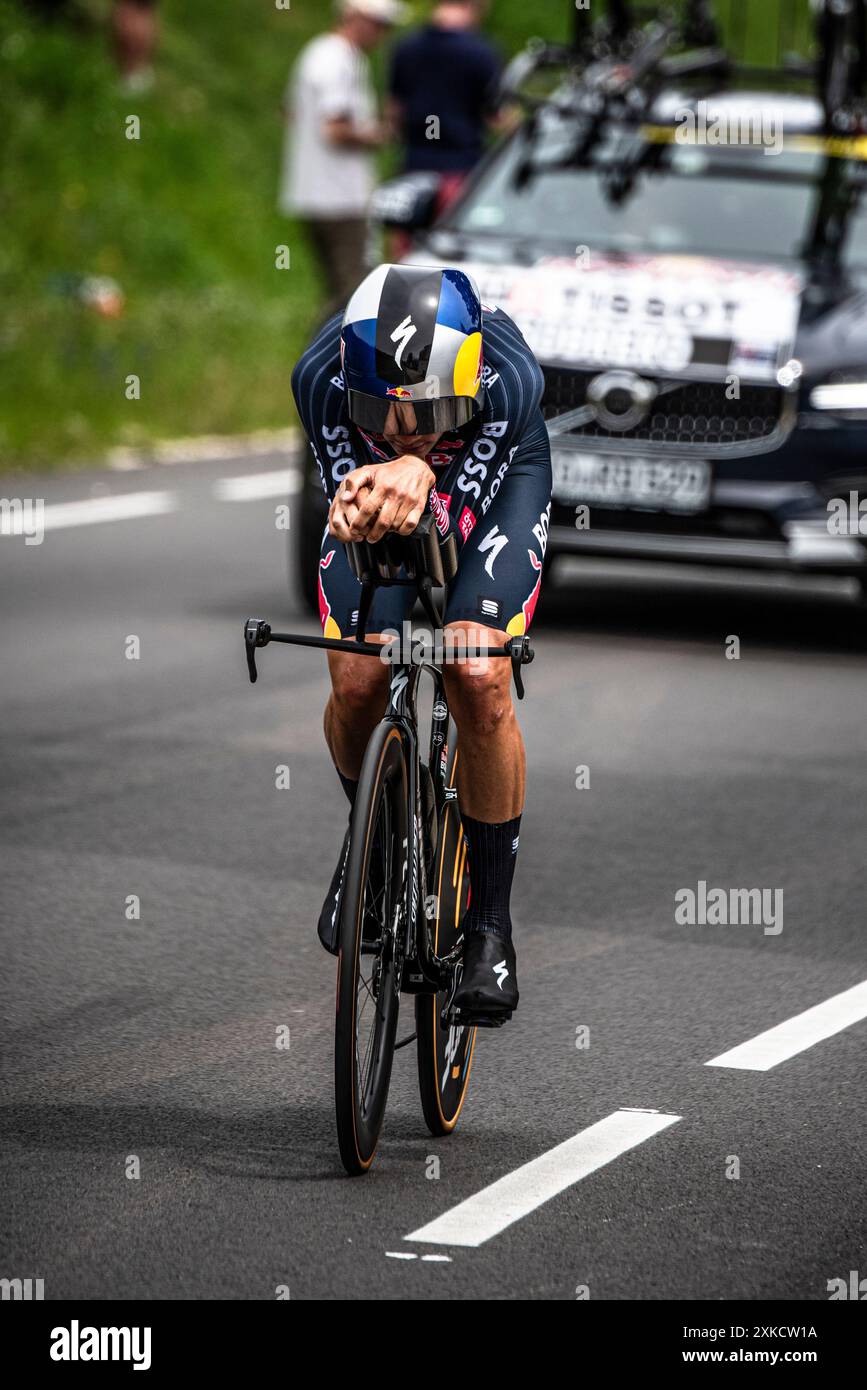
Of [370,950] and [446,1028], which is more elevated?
[370,950]

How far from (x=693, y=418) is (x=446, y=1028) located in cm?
550

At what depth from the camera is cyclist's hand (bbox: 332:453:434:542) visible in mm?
4938

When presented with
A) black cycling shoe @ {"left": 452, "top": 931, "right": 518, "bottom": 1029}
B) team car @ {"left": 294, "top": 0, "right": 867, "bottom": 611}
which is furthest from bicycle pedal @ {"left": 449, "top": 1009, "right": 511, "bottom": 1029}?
team car @ {"left": 294, "top": 0, "right": 867, "bottom": 611}

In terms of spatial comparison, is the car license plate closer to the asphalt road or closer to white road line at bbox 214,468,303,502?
the asphalt road

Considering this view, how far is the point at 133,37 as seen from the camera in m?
26.6

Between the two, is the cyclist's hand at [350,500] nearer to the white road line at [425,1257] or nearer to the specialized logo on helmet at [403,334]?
the specialized logo on helmet at [403,334]

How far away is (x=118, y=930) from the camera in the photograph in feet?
22.7

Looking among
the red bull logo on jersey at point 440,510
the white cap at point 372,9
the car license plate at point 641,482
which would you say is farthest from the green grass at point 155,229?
the red bull logo on jersey at point 440,510

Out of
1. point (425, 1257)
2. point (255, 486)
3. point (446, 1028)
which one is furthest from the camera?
point (255, 486)

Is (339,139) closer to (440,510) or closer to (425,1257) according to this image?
(440,510)

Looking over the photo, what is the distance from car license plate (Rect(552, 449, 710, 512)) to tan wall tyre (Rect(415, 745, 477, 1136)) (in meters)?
5.08

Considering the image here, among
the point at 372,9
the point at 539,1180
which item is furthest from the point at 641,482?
the point at 372,9
